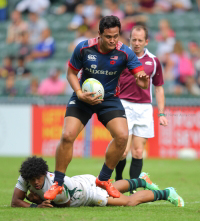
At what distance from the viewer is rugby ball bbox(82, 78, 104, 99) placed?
648 cm

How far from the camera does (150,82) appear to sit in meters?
8.45

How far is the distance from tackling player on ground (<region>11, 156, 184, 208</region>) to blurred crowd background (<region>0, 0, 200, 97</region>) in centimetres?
900

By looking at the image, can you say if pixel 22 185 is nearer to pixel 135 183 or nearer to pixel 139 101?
pixel 135 183

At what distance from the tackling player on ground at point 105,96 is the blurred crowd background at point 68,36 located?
900 cm

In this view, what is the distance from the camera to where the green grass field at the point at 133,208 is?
227 inches

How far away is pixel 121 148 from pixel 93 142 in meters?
8.88

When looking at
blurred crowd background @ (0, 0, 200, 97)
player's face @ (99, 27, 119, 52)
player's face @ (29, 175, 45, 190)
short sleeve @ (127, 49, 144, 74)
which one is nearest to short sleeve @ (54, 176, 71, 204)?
player's face @ (29, 175, 45, 190)

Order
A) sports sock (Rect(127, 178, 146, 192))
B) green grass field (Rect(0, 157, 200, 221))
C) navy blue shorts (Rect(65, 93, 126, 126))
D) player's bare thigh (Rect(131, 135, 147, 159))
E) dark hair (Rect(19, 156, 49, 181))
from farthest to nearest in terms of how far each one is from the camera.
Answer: player's bare thigh (Rect(131, 135, 147, 159)) < sports sock (Rect(127, 178, 146, 192)) < navy blue shorts (Rect(65, 93, 126, 126)) < dark hair (Rect(19, 156, 49, 181)) < green grass field (Rect(0, 157, 200, 221))

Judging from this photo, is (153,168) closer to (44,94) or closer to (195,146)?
(195,146)

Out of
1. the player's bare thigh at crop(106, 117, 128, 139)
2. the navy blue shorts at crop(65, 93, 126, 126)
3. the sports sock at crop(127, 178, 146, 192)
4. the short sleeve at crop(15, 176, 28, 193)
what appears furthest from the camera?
the sports sock at crop(127, 178, 146, 192)

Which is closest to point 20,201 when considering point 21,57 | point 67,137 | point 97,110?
point 67,137

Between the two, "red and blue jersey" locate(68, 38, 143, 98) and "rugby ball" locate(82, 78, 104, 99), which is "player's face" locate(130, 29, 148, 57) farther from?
"rugby ball" locate(82, 78, 104, 99)

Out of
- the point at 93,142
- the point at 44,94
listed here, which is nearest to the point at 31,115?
the point at 44,94

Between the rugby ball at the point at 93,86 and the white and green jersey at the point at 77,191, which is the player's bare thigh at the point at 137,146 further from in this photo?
the rugby ball at the point at 93,86
